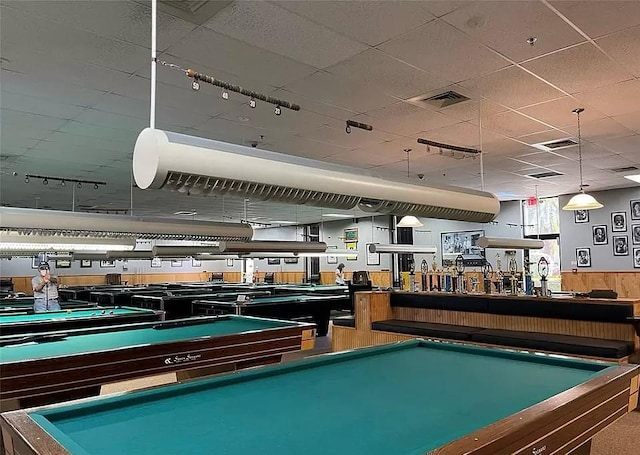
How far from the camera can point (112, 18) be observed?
3107mm

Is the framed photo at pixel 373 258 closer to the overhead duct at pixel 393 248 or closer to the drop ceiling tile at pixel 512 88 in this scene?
the overhead duct at pixel 393 248

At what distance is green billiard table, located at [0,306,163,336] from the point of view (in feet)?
18.7

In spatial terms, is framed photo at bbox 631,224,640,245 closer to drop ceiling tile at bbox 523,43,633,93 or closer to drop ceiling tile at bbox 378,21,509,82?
drop ceiling tile at bbox 523,43,633,93

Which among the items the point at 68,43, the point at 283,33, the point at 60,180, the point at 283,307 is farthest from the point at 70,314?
the point at 283,33

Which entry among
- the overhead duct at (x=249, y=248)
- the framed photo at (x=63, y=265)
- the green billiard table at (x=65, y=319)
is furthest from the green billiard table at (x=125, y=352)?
the framed photo at (x=63, y=265)

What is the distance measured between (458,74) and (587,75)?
115 centimetres

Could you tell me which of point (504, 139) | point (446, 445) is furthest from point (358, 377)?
point (504, 139)

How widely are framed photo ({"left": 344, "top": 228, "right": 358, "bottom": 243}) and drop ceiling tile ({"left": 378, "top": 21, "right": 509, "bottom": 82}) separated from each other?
41.5 ft

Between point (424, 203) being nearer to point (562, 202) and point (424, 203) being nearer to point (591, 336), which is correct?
point (591, 336)

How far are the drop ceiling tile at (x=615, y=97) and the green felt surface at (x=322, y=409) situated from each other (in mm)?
2836

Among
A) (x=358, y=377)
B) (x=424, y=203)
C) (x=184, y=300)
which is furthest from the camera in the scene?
(x=184, y=300)

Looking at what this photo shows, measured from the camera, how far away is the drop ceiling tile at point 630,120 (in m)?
5.46

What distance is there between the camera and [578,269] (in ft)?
37.9

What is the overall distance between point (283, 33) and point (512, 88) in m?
2.33
